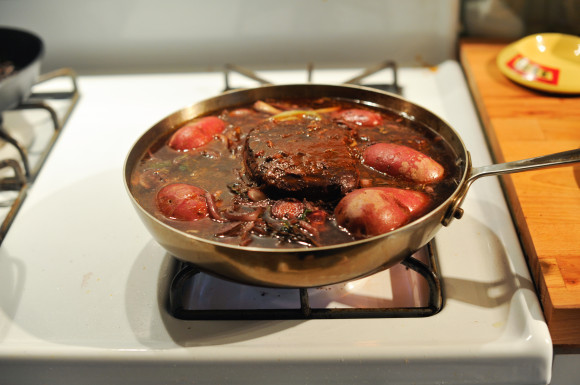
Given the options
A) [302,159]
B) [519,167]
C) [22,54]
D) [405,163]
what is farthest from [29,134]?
[519,167]

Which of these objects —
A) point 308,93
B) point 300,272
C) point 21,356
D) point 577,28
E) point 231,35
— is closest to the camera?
point 300,272

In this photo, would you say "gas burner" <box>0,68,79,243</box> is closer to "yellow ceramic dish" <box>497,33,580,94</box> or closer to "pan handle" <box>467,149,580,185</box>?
"pan handle" <box>467,149,580,185</box>

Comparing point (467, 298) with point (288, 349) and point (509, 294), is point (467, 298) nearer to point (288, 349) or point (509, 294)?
point (509, 294)

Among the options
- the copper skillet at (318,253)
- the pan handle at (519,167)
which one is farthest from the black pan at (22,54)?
the pan handle at (519,167)

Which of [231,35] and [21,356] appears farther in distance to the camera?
[231,35]

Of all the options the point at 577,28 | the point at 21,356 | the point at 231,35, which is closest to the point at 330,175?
the point at 21,356

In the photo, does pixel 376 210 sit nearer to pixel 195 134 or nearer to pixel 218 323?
pixel 218 323

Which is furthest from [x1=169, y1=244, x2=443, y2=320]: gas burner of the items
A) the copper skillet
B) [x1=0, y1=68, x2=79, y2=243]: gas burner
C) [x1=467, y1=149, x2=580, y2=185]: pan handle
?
[x1=0, y1=68, x2=79, y2=243]: gas burner

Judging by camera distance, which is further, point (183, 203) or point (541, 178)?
point (541, 178)
